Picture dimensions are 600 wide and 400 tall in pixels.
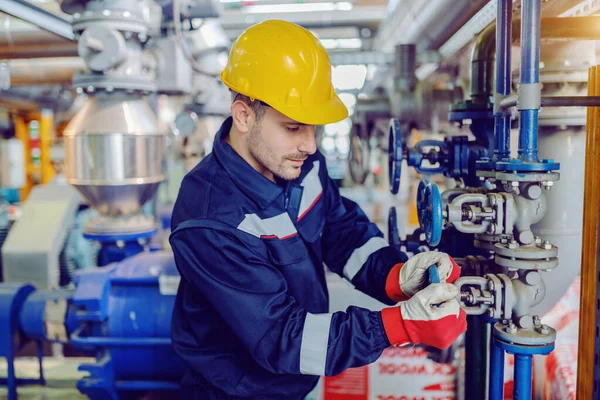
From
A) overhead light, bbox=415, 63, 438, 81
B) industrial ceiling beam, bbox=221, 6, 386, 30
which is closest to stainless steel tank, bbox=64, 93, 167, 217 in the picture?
overhead light, bbox=415, 63, 438, 81

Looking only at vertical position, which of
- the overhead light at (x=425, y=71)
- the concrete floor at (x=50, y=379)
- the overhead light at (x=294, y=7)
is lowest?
the concrete floor at (x=50, y=379)

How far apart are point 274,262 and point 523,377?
1.89 ft

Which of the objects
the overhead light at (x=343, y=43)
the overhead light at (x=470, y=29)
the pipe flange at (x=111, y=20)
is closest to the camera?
the overhead light at (x=470, y=29)

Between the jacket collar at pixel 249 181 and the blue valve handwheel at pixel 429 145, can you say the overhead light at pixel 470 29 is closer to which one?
the blue valve handwheel at pixel 429 145

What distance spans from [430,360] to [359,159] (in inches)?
66.7

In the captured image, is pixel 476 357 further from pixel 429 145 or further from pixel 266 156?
pixel 266 156

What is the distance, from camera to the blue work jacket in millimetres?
1066

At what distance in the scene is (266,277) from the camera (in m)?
1.11

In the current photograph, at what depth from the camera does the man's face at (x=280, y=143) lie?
122cm

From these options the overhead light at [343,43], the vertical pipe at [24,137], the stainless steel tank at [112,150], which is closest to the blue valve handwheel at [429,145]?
the stainless steel tank at [112,150]

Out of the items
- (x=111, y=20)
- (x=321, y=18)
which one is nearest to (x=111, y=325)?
(x=111, y=20)

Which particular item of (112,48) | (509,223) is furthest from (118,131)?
(509,223)

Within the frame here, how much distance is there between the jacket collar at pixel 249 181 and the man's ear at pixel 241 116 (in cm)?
6

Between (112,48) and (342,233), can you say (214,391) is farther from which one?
(112,48)
